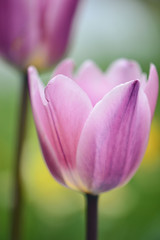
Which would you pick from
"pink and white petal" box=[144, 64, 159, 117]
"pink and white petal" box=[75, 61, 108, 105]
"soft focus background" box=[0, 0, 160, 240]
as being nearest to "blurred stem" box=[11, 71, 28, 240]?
"soft focus background" box=[0, 0, 160, 240]

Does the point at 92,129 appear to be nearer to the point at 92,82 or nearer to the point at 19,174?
the point at 92,82

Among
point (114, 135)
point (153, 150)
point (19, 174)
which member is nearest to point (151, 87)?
point (114, 135)

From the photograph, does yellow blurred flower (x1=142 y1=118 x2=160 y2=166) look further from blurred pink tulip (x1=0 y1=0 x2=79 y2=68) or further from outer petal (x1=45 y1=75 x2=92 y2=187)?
outer petal (x1=45 y1=75 x2=92 y2=187)

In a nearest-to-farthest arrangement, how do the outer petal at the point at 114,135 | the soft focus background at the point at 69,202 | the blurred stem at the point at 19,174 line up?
the outer petal at the point at 114,135
the blurred stem at the point at 19,174
the soft focus background at the point at 69,202

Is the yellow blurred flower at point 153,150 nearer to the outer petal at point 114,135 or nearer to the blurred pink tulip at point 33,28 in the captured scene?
the blurred pink tulip at point 33,28

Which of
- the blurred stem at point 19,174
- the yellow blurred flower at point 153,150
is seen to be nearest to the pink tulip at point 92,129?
the blurred stem at point 19,174

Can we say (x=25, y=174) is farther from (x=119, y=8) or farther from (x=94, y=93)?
(x=119, y=8)
